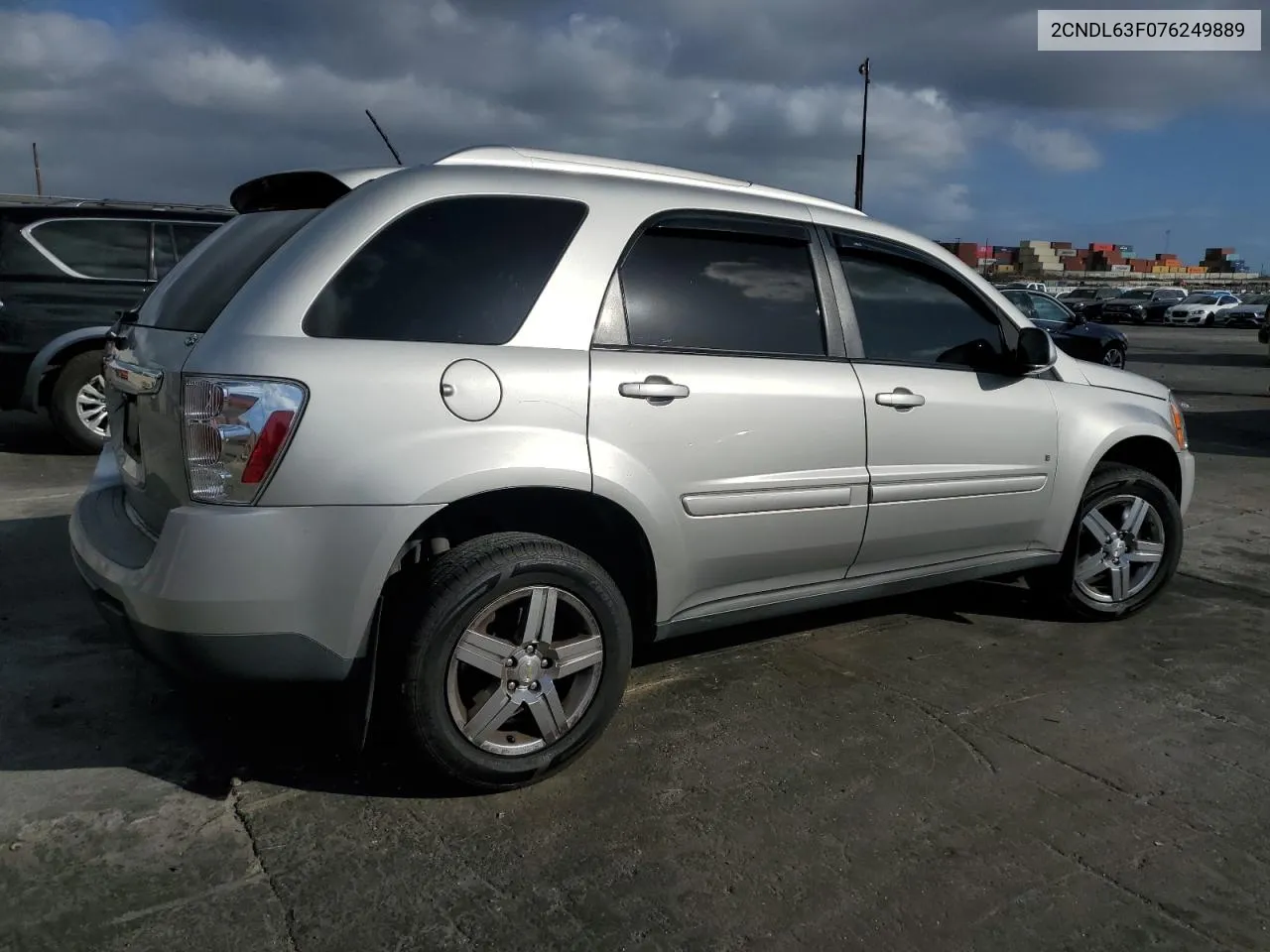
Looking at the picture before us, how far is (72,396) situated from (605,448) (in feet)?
21.1

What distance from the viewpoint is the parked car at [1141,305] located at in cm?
4372

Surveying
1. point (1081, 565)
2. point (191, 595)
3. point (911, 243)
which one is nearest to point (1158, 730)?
point (1081, 565)

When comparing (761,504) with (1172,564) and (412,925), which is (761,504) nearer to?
(412,925)

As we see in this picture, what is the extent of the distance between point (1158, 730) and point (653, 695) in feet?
5.75

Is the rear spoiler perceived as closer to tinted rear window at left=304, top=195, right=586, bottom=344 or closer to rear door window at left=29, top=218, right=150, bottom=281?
tinted rear window at left=304, top=195, right=586, bottom=344

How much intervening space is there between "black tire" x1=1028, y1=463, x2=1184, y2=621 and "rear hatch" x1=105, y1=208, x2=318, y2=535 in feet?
11.1

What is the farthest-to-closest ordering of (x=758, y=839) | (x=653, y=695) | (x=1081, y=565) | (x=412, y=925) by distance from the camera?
(x=1081, y=565) → (x=653, y=695) → (x=758, y=839) → (x=412, y=925)

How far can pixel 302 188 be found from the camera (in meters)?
3.28

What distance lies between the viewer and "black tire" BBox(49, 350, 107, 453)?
7938 millimetres

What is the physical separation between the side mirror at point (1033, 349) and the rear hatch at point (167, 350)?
271cm

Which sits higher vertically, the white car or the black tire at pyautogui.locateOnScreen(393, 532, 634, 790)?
the white car

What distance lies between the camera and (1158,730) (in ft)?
12.0

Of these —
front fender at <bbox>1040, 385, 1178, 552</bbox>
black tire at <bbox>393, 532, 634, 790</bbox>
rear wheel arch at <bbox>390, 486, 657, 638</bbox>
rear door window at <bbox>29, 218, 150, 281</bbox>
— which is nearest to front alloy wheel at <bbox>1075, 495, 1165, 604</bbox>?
front fender at <bbox>1040, 385, 1178, 552</bbox>

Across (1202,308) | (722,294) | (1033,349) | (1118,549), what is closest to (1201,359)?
(1202,308)
